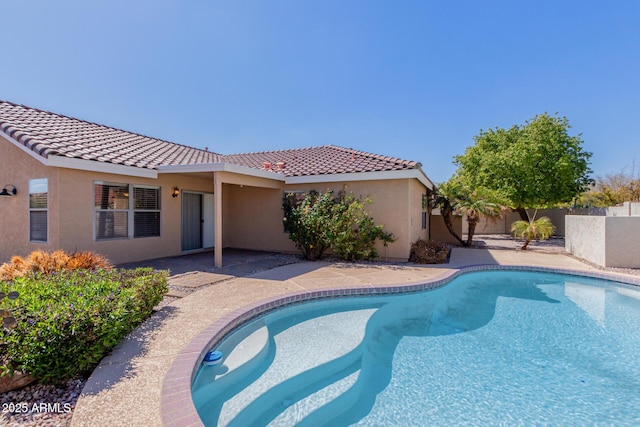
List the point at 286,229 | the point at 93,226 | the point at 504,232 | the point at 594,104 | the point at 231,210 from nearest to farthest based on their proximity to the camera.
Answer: the point at 93,226, the point at 286,229, the point at 231,210, the point at 594,104, the point at 504,232

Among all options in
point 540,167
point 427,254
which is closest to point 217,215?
point 427,254

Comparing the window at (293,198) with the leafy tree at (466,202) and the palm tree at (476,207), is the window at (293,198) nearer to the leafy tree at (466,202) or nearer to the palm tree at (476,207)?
the leafy tree at (466,202)

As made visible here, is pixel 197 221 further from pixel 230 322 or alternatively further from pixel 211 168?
pixel 230 322

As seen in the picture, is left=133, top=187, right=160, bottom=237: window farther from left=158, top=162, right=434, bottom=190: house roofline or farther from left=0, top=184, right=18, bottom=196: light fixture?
left=0, top=184, right=18, bottom=196: light fixture

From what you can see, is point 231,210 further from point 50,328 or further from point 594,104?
point 594,104

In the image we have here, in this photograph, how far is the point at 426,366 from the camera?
552cm

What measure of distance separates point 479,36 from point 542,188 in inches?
542

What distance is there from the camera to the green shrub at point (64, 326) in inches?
144

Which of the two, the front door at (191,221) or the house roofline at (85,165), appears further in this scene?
the front door at (191,221)

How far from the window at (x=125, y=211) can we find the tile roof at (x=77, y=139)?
3.59ft

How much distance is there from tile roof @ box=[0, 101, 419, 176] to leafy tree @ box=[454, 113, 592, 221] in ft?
40.2

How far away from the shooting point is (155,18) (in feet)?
40.9

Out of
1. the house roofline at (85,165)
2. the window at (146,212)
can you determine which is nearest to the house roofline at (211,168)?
the house roofline at (85,165)

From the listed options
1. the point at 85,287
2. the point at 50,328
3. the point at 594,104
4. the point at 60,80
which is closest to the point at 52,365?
the point at 50,328
